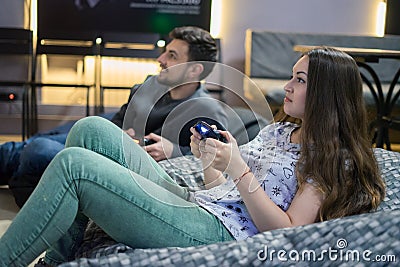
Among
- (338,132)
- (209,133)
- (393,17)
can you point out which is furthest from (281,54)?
(209,133)

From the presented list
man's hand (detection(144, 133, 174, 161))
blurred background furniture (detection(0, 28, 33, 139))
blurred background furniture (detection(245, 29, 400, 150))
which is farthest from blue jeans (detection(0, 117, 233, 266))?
blurred background furniture (detection(245, 29, 400, 150))

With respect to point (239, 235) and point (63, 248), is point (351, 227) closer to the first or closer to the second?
point (239, 235)

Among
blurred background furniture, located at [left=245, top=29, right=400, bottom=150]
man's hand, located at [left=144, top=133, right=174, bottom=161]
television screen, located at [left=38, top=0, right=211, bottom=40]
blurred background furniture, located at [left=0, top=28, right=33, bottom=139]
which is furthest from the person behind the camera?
blurred background furniture, located at [left=245, top=29, right=400, bottom=150]

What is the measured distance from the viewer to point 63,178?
1.30 m

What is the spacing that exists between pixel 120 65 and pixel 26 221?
352cm

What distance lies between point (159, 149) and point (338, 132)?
791 mm

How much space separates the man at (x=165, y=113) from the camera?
1.66 m

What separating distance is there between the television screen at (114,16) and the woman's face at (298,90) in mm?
3204

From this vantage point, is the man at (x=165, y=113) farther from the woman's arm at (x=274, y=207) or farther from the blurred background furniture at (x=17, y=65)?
the blurred background furniture at (x=17, y=65)

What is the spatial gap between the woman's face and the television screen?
320cm

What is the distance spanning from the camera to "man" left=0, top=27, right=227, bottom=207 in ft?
5.44

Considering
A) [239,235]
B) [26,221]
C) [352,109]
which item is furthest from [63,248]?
[352,109]

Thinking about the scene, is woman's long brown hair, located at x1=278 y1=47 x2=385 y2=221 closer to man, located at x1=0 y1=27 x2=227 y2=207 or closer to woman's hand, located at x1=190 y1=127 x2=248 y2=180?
woman's hand, located at x1=190 y1=127 x2=248 y2=180

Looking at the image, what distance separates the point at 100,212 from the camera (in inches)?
52.2
